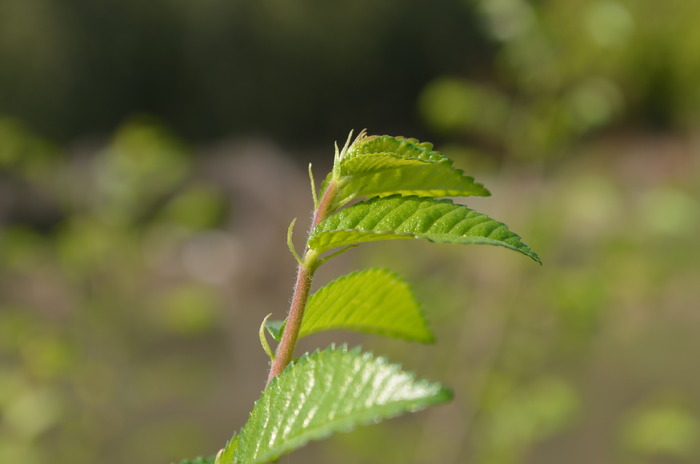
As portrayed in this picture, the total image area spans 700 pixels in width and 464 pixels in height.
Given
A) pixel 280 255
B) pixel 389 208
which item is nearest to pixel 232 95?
pixel 280 255

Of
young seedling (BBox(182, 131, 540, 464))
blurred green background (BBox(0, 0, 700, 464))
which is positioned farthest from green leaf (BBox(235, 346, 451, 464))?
blurred green background (BBox(0, 0, 700, 464))

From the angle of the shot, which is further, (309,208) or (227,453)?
(309,208)

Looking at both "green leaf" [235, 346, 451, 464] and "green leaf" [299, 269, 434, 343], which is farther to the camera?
"green leaf" [299, 269, 434, 343]

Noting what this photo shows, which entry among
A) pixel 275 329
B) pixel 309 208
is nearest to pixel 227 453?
pixel 275 329

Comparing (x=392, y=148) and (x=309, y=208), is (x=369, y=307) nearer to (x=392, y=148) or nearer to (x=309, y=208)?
(x=392, y=148)

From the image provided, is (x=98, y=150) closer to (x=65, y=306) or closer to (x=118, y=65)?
(x=118, y=65)

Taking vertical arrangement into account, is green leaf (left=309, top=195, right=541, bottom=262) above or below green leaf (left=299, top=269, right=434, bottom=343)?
above

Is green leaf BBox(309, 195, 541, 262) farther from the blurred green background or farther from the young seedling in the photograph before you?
the blurred green background

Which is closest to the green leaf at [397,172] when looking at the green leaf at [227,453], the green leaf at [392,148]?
the green leaf at [392,148]

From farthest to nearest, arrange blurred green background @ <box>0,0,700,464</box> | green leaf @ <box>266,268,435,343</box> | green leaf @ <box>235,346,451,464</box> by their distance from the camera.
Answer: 1. blurred green background @ <box>0,0,700,464</box>
2. green leaf @ <box>266,268,435,343</box>
3. green leaf @ <box>235,346,451,464</box>
